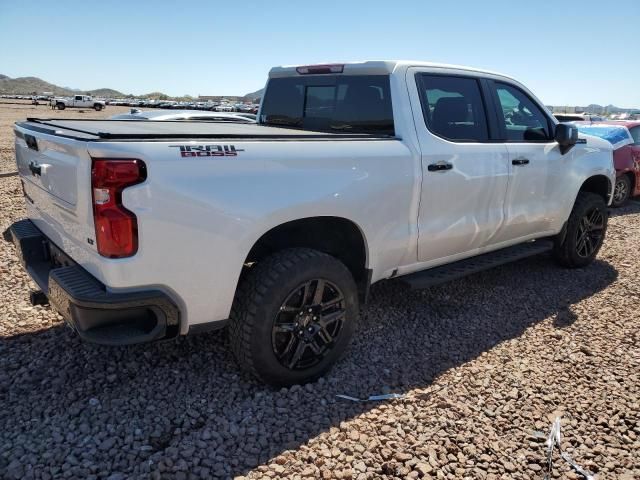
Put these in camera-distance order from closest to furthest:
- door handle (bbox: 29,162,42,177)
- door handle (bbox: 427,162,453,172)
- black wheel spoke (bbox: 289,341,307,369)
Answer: door handle (bbox: 29,162,42,177) → black wheel spoke (bbox: 289,341,307,369) → door handle (bbox: 427,162,453,172)

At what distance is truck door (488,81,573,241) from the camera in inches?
168

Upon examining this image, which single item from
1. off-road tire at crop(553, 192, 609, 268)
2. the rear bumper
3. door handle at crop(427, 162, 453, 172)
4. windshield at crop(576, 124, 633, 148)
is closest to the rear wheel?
windshield at crop(576, 124, 633, 148)

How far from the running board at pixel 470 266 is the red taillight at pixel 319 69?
1.67 metres

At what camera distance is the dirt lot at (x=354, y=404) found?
2469mm

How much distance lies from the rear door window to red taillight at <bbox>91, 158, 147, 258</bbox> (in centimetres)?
215

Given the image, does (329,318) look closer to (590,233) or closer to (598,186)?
(590,233)

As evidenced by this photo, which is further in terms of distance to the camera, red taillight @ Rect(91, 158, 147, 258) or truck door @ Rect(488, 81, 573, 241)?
truck door @ Rect(488, 81, 573, 241)

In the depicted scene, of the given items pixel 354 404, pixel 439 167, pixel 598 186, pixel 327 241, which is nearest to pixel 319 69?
pixel 439 167

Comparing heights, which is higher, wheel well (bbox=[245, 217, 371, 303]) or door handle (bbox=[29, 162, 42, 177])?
door handle (bbox=[29, 162, 42, 177])

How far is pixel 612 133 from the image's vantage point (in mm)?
9031

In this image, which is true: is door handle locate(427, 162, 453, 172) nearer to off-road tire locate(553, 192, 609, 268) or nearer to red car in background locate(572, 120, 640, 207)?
off-road tire locate(553, 192, 609, 268)

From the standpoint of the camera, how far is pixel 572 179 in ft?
16.3

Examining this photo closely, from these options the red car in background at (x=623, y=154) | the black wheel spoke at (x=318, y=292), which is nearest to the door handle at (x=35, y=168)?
the black wheel spoke at (x=318, y=292)

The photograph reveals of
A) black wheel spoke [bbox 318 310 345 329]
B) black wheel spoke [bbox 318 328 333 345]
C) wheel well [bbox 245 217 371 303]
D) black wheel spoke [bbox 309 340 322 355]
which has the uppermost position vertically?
wheel well [bbox 245 217 371 303]
